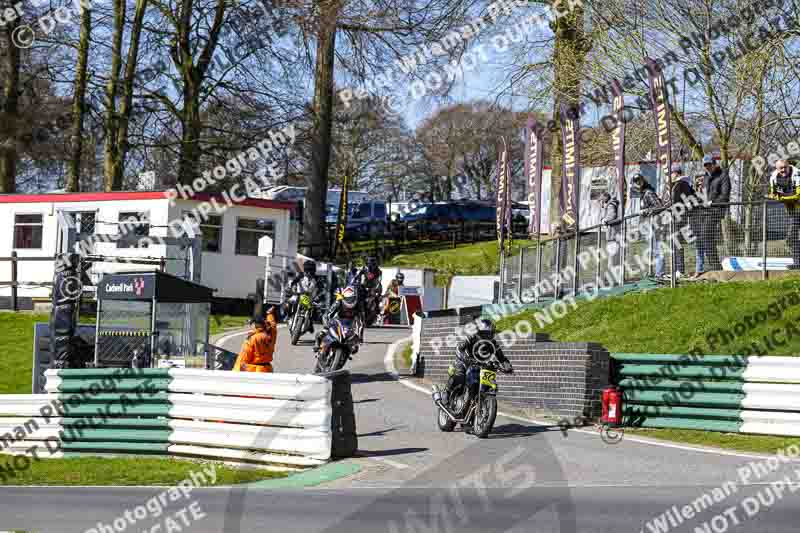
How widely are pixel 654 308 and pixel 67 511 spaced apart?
11.1 m

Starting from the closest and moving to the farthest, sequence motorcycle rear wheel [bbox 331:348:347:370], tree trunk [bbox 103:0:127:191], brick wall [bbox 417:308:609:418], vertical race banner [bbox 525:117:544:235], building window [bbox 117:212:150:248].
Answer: brick wall [bbox 417:308:609:418] → motorcycle rear wheel [bbox 331:348:347:370] → vertical race banner [bbox 525:117:544:235] → building window [bbox 117:212:150:248] → tree trunk [bbox 103:0:127:191]

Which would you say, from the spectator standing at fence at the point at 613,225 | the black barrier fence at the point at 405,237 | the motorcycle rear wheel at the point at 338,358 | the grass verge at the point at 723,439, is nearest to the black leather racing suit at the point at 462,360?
the grass verge at the point at 723,439

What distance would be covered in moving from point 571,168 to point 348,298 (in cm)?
720

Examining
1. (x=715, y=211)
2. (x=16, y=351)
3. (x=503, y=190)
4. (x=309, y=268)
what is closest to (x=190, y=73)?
(x=503, y=190)

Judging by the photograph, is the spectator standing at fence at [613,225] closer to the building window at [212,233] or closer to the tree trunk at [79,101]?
the building window at [212,233]

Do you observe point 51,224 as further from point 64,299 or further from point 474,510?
point 474,510

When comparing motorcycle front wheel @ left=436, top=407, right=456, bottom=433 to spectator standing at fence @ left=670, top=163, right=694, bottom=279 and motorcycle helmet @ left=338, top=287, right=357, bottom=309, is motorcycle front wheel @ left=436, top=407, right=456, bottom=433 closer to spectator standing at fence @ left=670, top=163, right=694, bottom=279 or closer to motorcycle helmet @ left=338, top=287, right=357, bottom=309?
motorcycle helmet @ left=338, top=287, right=357, bottom=309

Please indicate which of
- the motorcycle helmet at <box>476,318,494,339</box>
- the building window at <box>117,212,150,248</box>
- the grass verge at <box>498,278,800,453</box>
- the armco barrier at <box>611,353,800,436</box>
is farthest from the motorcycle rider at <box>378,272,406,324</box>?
the motorcycle helmet at <box>476,318,494,339</box>

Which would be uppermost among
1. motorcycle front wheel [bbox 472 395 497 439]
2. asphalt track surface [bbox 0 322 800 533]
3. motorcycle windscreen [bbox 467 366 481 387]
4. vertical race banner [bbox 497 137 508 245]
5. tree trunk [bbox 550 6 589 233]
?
tree trunk [bbox 550 6 589 233]

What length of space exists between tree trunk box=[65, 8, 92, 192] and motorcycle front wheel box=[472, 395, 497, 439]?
23.8 metres

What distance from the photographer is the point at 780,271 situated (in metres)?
18.1

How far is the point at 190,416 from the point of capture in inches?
547

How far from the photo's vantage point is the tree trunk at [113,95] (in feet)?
116

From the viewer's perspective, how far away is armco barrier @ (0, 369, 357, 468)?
508 inches
